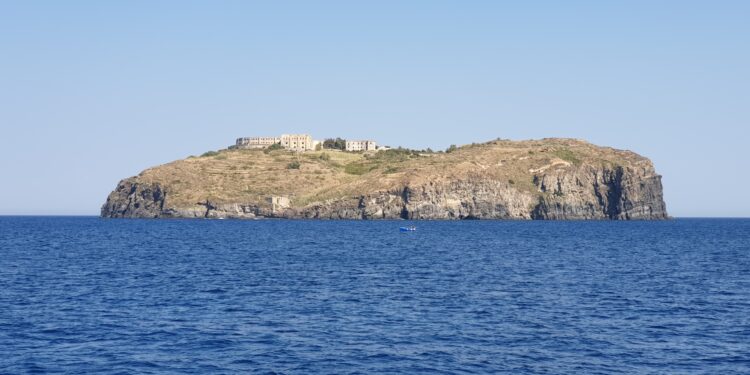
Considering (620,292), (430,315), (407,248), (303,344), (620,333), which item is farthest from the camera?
(407,248)

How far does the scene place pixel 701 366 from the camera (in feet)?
112

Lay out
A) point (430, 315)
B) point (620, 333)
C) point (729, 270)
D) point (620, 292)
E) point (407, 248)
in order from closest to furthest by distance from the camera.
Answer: point (620, 333), point (430, 315), point (620, 292), point (729, 270), point (407, 248)

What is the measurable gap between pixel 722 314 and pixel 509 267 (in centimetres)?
3015

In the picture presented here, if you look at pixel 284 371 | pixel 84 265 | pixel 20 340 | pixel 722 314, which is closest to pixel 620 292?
pixel 722 314

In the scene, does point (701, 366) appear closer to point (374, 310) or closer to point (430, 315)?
point (430, 315)

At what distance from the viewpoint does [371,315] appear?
45.6m

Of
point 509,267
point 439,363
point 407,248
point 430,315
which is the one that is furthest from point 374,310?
point 407,248

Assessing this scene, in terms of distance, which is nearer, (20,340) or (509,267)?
(20,340)

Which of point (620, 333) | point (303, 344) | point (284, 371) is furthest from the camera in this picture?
point (620, 333)

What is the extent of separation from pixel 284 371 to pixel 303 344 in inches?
201

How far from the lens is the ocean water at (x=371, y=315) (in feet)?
112

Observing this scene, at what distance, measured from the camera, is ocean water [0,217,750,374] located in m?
34.1

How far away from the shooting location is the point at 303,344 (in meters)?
37.2

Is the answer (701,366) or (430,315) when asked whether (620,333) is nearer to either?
(701,366)
